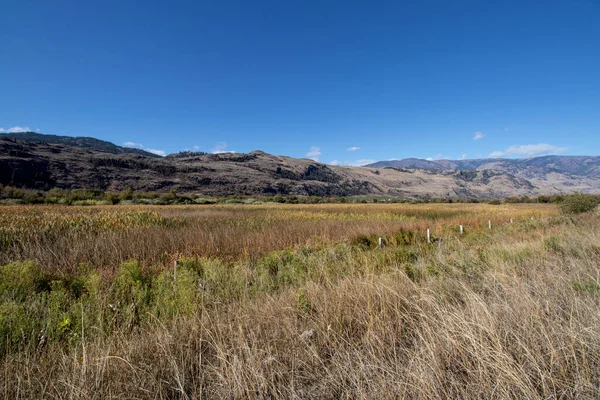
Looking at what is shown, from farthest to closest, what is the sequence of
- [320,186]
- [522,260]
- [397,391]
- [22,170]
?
[320,186] < [22,170] < [522,260] < [397,391]


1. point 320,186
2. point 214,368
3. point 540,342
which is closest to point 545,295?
point 540,342

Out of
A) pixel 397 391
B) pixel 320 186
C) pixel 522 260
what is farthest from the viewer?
pixel 320 186

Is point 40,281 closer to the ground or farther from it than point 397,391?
closer to the ground

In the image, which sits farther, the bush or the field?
the bush

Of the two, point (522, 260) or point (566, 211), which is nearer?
point (522, 260)

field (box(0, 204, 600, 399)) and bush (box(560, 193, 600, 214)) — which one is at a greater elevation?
bush (box(560, 193, 600, 214))

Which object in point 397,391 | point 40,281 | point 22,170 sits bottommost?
point 40,281

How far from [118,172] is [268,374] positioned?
11813cm

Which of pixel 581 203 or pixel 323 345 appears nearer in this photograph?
pixel 323 345

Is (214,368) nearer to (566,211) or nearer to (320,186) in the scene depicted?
(566,211)

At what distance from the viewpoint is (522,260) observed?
568cm

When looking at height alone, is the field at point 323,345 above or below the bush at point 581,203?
below

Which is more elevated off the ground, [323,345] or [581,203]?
[581,203]

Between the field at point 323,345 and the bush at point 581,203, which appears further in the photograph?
the bush at point 581,203
